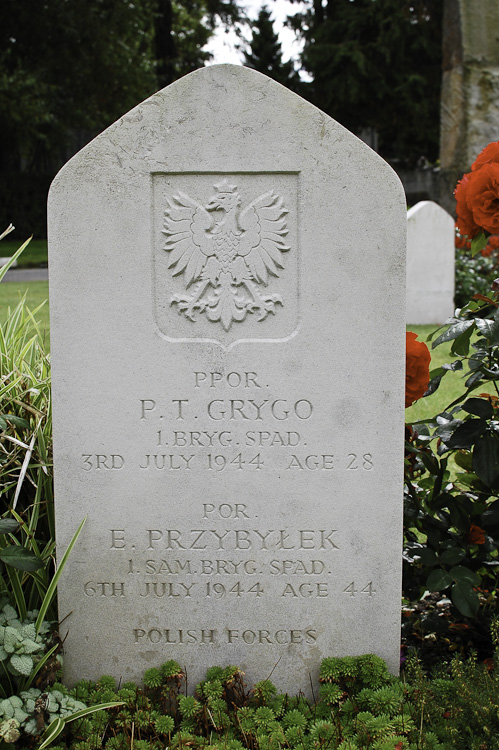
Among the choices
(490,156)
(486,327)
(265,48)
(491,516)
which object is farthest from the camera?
(265,48)

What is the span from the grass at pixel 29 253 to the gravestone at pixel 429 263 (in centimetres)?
1045

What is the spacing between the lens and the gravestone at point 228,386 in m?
2.45

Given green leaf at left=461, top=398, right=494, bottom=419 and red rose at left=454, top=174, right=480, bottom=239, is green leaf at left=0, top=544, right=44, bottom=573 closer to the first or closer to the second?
green leaf at left=461, top=398, right=494, bottom=419

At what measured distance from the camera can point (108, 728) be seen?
2.47 metres

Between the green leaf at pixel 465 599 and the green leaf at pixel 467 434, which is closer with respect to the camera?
the green leaf at pixel 465 599

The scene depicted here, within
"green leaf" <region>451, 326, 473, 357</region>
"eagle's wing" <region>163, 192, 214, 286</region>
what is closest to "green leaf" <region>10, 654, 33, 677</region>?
"eagle's wing" <region>163, 192, 214, 286</region>

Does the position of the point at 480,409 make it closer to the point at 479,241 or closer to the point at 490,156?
the point at 479,241

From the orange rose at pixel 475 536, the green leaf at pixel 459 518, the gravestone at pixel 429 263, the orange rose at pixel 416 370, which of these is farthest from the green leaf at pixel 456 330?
the gravestone at pixel 429 263

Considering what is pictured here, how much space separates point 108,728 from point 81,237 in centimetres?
160

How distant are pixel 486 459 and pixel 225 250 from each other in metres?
1.15

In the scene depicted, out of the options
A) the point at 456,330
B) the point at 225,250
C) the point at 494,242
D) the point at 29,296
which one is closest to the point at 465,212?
the point at 456,330

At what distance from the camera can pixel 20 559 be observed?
243 centimetres

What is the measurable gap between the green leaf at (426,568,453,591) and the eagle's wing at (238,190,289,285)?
3.81 feet

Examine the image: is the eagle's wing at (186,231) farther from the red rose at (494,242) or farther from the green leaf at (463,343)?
the red rose at (494,242)
